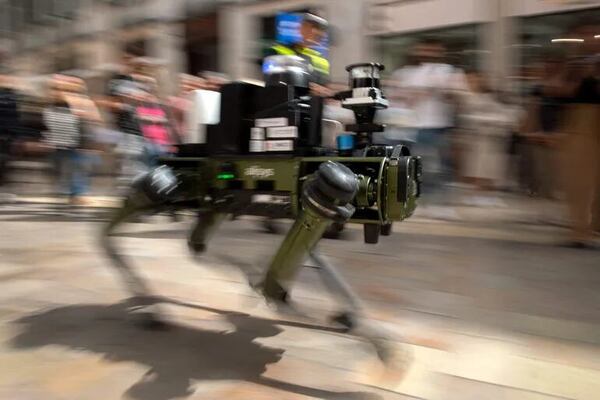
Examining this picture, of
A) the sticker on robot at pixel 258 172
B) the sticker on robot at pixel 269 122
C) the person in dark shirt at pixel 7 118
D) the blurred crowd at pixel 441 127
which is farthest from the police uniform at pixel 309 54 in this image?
the person in dark shirt at pixel 7 118

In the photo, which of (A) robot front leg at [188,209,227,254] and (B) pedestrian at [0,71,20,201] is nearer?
(A) robot front leg at [188,209,227,254]

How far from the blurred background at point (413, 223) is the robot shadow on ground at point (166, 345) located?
14 millimetres

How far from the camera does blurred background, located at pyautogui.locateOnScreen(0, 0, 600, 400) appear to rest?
8.45 feet

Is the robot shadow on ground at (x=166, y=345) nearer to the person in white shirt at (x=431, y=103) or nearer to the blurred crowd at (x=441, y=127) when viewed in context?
the blurred crowd at (x=441, y=127)

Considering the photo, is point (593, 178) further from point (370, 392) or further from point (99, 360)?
point (99, 360)

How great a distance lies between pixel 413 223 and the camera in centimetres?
591

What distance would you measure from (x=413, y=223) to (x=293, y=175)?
3.73 meters

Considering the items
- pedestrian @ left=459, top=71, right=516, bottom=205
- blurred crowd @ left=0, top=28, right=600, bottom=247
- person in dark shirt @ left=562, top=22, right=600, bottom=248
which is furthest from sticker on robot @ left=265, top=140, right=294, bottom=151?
pedestrian @ left=459, top=71, right=516, bottom=205

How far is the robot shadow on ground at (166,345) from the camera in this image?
2361mm

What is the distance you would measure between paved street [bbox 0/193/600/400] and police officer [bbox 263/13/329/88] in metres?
1.09

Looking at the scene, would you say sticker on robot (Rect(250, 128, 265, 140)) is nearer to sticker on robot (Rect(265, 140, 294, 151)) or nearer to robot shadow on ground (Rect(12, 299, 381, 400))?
sticker on robot (Rect(265, 140, 294, 151))

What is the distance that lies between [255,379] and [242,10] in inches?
456

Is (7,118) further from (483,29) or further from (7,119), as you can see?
(483,29)

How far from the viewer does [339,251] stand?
15.6 ft
